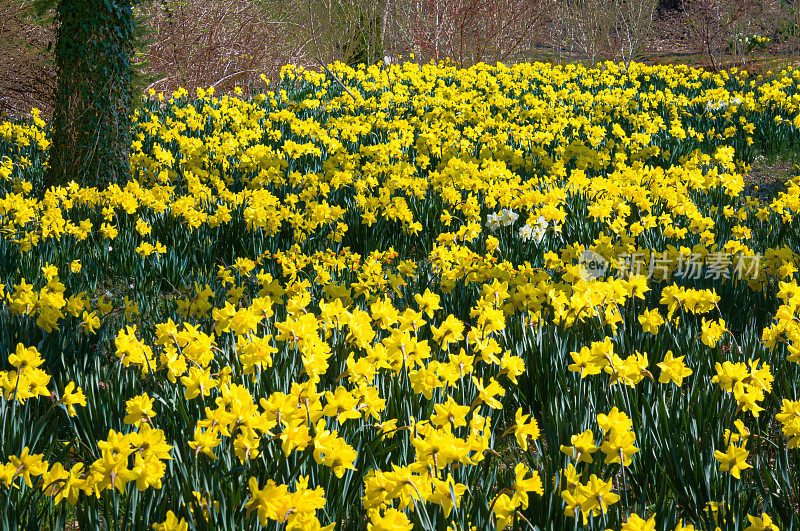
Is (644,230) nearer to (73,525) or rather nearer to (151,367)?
(151,367)

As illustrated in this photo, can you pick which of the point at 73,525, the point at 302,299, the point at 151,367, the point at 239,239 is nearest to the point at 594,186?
the point at 239,239

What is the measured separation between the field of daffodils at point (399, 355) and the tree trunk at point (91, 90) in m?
0.38

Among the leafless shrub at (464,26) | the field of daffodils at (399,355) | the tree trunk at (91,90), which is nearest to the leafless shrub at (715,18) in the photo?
the leafless shrub at (464,26)

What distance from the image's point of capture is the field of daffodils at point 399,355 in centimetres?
156

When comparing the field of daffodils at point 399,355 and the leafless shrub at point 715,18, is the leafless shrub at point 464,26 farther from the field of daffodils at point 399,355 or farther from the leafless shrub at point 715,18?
the field of daffodils at point 399,355

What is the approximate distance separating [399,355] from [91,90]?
4.47 metres

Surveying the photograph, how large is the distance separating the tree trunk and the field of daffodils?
1.23ft

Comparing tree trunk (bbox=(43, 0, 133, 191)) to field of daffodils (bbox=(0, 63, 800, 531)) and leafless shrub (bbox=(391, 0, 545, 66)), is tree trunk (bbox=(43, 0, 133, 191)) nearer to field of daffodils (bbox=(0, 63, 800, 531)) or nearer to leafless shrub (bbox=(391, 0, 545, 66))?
field of daffodils (bbox=(0, 63, 800, 531))

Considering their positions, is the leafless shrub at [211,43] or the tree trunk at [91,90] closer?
the tree trunk at [91,90]

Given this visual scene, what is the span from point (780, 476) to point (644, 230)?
2.48 meters

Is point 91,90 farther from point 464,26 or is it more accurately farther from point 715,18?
point 715,18

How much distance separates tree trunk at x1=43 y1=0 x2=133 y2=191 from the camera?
5.31 metres

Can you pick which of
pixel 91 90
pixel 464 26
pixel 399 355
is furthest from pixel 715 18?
pixel 399 355

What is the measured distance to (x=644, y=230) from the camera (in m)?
4.19
